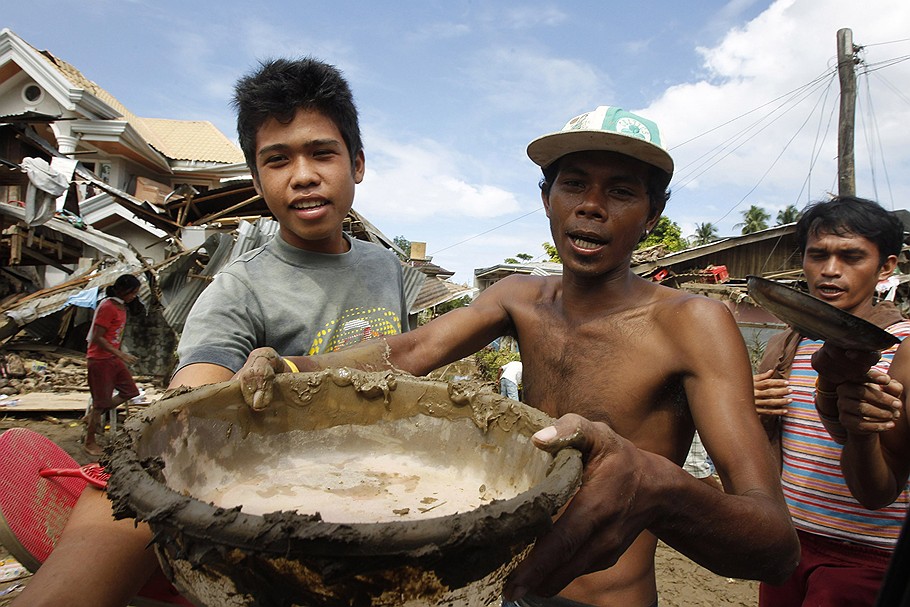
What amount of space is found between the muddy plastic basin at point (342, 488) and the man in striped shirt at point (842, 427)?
1.10m

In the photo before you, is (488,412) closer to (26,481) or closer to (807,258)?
(26,481)

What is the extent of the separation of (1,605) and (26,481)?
3166 millimetres

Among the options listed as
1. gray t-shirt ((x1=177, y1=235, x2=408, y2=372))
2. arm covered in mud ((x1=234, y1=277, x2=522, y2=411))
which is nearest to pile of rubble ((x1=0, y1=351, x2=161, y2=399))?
gray t-shirt ((x1=177, y1=235, x2=408, y2=372))

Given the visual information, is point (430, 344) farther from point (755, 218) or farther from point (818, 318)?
point (755, 218)

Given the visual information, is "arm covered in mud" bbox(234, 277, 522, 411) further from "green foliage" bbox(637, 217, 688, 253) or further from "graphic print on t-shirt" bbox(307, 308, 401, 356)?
"green foliage" bbox(637, 217, 688, 253)

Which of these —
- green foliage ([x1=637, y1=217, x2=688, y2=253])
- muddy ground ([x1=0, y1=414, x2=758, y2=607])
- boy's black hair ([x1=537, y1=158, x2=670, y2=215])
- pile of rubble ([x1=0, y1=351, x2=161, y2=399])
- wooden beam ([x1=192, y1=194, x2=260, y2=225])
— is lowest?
muddy ground ([x1=0, y1=414, x2=758, y2=607])

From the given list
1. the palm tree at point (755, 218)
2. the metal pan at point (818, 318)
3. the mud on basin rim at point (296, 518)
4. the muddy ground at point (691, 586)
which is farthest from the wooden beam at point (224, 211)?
the palm tree at point (755, 218)

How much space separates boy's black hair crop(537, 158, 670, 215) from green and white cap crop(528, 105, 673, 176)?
39mm

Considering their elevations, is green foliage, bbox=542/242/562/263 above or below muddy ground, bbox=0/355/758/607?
above

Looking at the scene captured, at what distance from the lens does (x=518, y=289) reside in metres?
2.28

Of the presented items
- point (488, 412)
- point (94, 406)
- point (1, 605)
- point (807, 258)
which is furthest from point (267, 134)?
point (94, 406)

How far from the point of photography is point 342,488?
1.33 metres

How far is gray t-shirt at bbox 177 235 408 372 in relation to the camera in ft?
5.84

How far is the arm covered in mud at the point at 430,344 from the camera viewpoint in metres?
1.77
